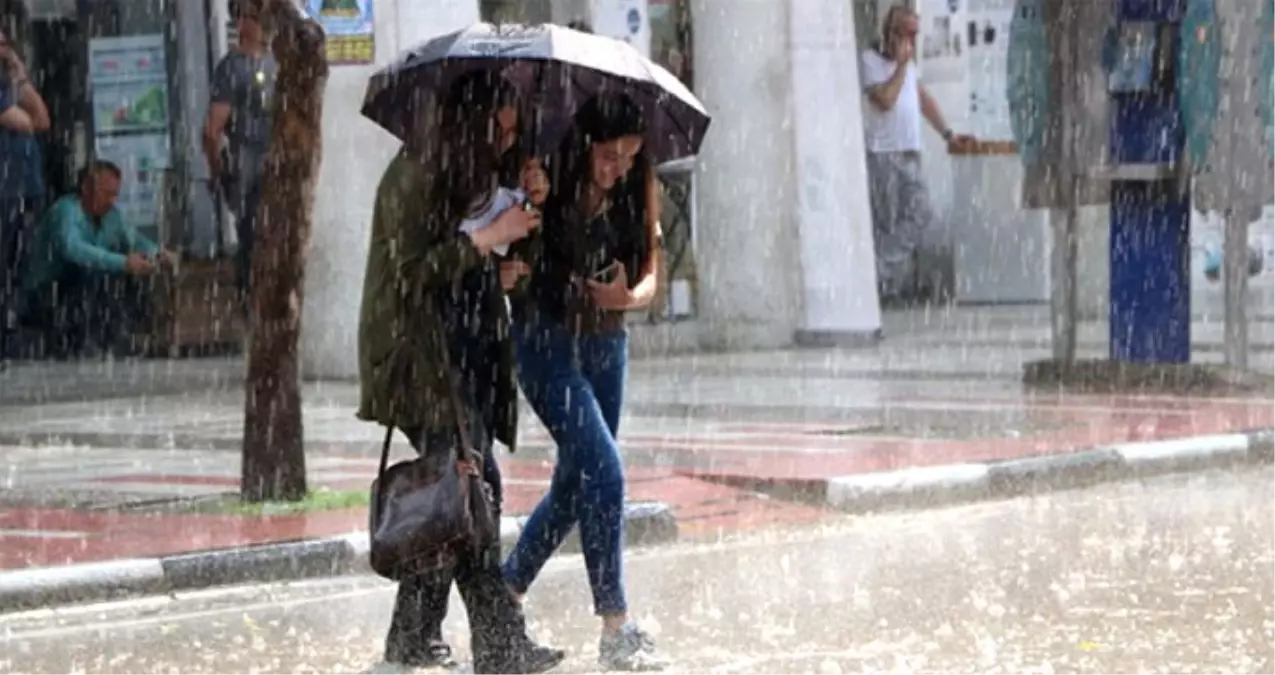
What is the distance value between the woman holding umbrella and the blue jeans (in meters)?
0.23

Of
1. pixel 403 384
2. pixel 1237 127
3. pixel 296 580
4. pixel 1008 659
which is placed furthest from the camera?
pixel 1237 127

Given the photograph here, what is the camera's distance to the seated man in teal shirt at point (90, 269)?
18.6m

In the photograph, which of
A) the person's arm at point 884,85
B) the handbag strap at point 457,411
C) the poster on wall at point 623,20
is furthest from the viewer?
the person's arm at point 884,85

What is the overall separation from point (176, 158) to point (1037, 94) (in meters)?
5.95

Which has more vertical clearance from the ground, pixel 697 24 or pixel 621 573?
pixel 697 24

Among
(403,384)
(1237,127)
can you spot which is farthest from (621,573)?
(1237,127)

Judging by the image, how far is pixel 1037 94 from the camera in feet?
59.1

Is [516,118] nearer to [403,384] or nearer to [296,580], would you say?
[403,384]

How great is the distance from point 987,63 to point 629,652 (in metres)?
18.2

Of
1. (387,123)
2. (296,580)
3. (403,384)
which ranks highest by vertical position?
(387,123)

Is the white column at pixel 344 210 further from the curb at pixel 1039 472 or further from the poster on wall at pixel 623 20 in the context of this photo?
the curb at pixel 1039 472

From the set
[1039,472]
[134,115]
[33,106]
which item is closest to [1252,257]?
[134,115]

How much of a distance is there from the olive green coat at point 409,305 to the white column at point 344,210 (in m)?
10.6

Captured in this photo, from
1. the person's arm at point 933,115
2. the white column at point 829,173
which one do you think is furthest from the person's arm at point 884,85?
the white column at point 829,173
